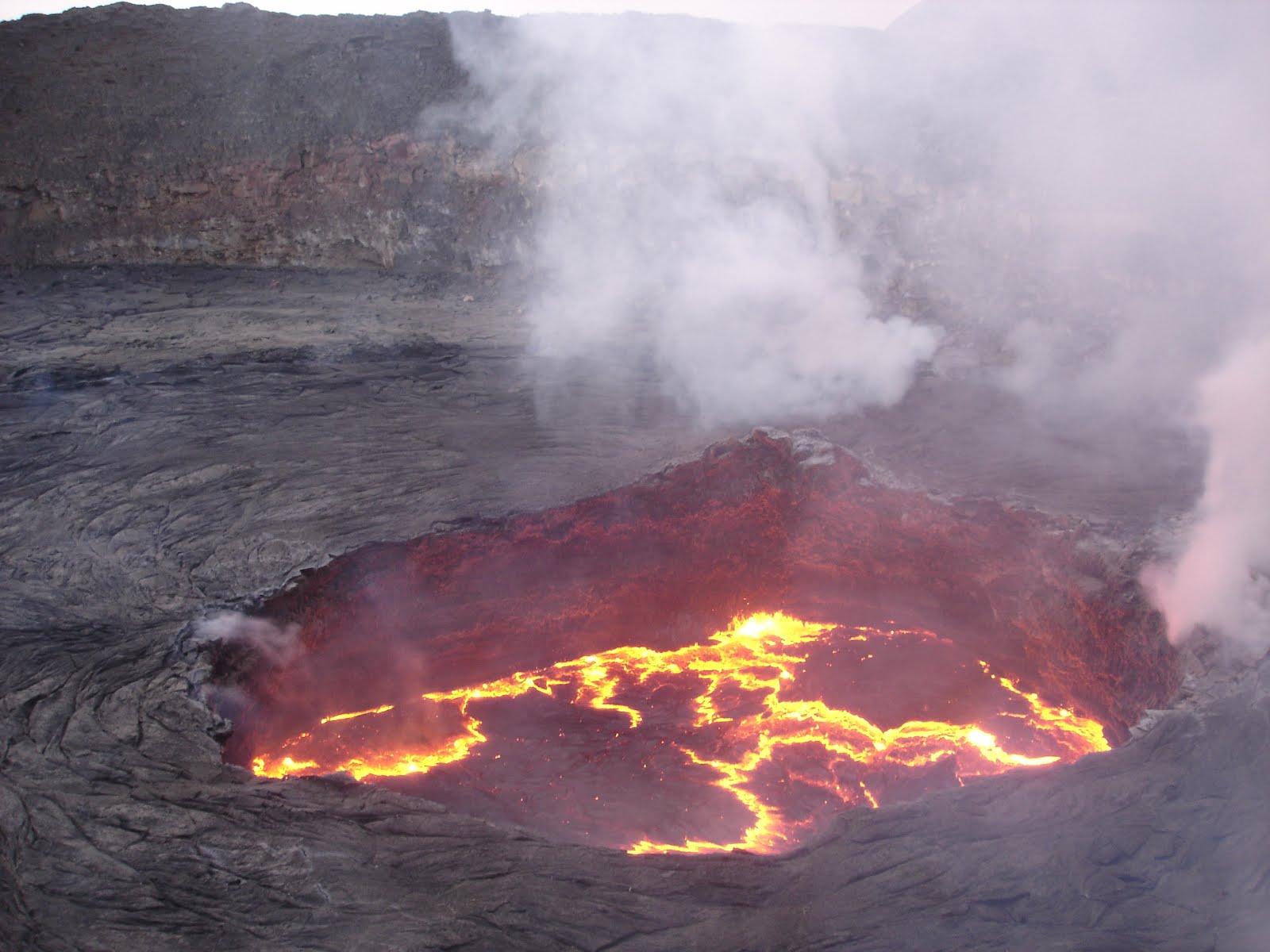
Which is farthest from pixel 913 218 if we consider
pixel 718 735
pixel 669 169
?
pixel 718 735

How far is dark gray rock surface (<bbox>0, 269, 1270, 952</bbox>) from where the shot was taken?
164 inches

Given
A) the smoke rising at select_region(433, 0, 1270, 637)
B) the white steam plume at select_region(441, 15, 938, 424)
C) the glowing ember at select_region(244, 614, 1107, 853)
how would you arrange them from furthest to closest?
1. the white steam plume at select_region(441, 15, 938, 424)
2. the smoke rising at select_region(433, 0, 1270, 637)
3. the glowing ember at select_region(244, 614, 1107, 853)

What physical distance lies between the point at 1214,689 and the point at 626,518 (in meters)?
4.41

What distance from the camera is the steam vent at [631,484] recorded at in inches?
177

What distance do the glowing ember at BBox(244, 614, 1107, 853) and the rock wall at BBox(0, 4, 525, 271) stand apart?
7.92m

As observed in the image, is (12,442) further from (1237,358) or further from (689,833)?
(1237,358)

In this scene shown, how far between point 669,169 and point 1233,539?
954 cm

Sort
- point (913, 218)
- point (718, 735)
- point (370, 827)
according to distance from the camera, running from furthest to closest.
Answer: point (913, 218) → point (718, 735) → point (370, 827)

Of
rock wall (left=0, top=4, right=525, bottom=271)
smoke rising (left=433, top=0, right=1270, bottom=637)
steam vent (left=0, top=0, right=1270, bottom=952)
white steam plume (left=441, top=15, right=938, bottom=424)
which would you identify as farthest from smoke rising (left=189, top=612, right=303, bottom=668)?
rock wall (left=0, top=4, right=525, bottom=271)

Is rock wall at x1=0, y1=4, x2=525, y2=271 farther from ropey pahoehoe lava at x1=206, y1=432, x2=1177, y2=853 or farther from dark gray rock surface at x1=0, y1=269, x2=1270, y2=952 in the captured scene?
ropey pahoehoe lava at x1=206, y1=432, x2=1177, y2=853

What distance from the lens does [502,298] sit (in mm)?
12812

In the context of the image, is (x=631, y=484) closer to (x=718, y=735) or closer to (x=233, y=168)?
(x=718, y=735)

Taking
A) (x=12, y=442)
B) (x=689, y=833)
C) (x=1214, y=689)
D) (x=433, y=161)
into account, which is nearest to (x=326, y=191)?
(x=433, y=161)

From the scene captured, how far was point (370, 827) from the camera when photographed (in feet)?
15.7
